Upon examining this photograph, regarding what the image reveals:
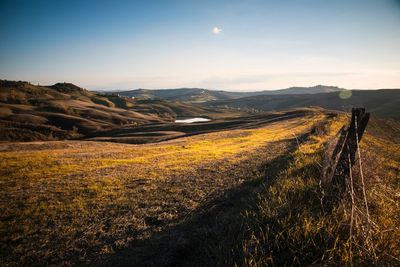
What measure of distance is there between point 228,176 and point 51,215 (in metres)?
11.7

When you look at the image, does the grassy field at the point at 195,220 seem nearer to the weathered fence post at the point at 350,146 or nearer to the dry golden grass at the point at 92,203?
the dry golden grass at the point at 92,203

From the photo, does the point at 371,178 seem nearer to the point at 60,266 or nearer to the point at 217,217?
the point at 217,217

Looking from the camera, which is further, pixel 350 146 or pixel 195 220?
pixel 195 220

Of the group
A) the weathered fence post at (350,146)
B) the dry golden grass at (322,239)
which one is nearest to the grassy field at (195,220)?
the dry golden grass at (322,239)

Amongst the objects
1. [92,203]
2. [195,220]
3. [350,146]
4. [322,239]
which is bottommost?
[92,203]

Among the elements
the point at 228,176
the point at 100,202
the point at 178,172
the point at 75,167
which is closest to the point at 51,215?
the point at 100,202

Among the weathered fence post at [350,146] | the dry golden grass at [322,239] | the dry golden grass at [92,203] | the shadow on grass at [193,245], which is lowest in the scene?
the dry golden grass at [92,203]

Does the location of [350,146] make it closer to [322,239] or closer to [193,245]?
[322,239]

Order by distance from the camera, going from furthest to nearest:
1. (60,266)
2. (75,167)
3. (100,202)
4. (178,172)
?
(75,167) → (178,172) → (100,202) → (60,266)

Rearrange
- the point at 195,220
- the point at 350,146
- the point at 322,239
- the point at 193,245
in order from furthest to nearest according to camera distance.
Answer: the point at 195,220 → the point at 193,245 → the point at 350,146 → the point at 322,239

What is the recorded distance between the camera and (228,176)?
18.1 m

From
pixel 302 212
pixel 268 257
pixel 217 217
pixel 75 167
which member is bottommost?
pixel 75 167

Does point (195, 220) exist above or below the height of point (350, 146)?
below

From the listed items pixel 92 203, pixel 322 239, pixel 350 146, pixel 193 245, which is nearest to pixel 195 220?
pixel 193 245
